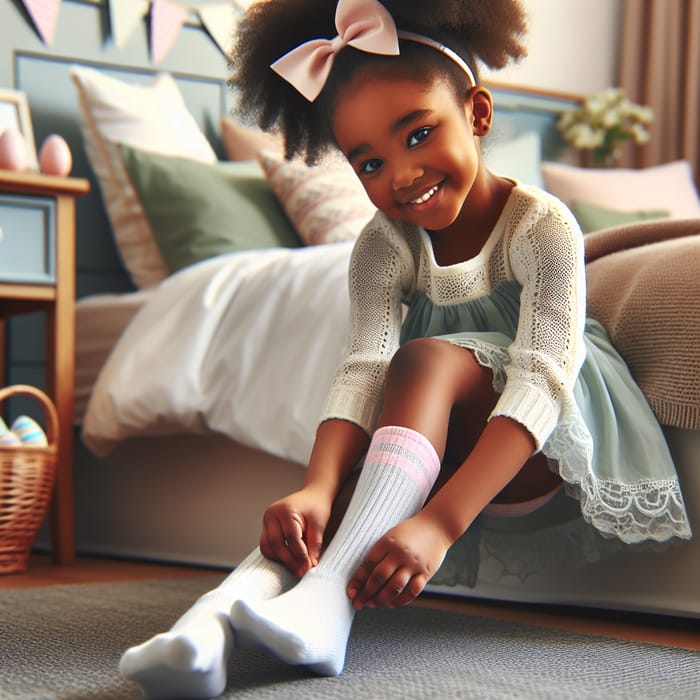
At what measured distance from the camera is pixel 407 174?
1.14 metres

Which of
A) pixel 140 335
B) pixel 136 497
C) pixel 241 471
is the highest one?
pixel 140 335

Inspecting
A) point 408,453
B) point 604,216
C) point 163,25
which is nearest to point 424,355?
point 408,453

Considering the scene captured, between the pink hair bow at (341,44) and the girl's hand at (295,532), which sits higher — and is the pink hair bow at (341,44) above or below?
above

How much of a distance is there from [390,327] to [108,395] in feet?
2.46

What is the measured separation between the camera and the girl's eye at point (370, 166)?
117 centimetres

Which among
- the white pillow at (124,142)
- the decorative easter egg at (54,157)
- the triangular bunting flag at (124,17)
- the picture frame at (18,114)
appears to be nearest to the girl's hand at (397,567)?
the decorative easter egg at (54,157)

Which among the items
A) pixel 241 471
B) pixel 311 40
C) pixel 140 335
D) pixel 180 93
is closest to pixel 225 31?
pixel 180 93

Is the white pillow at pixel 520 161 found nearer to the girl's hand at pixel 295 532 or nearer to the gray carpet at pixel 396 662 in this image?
the gray carpet at pixel 396 662

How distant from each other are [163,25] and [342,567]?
2026 mm

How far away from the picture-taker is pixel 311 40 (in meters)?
1.22

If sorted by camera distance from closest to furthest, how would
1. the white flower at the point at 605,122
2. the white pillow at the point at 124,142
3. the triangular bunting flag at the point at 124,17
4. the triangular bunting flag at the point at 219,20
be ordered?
the white pillow at the point at 124,142
the triangular bunting flag at the point at 124,17
the triangular bunting flag at the point at 219,20
the white flower at the point at 605,122

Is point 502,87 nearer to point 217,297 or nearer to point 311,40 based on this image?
point 217,297

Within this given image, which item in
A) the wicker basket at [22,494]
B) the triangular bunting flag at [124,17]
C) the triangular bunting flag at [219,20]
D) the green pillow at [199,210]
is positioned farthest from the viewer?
the triangular bunting flag at [219,20]

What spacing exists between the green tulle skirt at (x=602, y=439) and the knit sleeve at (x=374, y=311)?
61 millimetres
